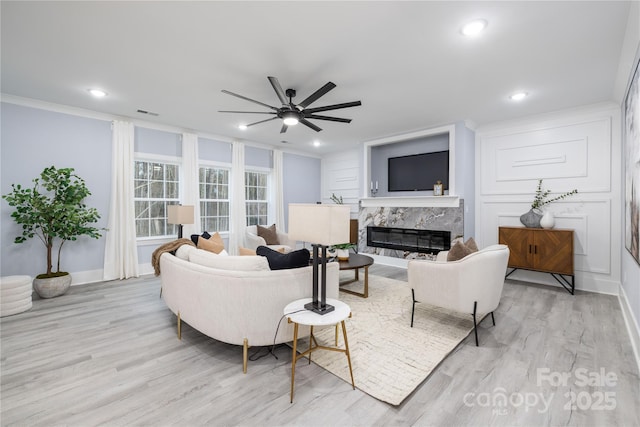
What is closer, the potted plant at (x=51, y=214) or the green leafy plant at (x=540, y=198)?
the potted plant at (x=51, y=214)

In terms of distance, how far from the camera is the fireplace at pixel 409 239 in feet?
17.1

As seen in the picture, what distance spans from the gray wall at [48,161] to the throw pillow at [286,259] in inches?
149

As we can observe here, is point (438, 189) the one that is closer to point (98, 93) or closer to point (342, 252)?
point (342, 252)

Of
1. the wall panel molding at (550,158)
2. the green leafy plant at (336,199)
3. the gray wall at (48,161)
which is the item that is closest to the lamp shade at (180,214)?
the gray wall at (48,161)

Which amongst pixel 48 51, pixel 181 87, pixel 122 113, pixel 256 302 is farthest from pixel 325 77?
pixel 122 113

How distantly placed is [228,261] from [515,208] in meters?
4.72

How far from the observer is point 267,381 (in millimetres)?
1988

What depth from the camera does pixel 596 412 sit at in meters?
1.71

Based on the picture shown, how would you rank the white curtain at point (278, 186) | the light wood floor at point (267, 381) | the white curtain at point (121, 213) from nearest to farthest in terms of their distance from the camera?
the light wood floor at point (267, 381) < the white curtain at point (121, 213) < the white curtain at point (278, 186)

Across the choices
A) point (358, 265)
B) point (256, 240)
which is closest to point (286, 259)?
point (358, 265)

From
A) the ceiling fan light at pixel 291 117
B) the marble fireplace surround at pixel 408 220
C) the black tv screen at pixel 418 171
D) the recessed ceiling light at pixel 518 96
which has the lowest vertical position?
the marble fireplace surround at pixel 408 220

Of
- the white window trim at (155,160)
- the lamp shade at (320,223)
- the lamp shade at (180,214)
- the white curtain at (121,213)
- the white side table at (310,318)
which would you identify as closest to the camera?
the white side table at (310,318)

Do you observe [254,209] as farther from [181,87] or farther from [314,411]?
[314,411]

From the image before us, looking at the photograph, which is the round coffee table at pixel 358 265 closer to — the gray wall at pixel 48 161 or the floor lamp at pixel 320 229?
the floor lamp at pixel 320 229
